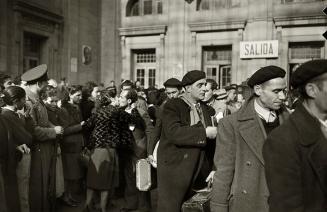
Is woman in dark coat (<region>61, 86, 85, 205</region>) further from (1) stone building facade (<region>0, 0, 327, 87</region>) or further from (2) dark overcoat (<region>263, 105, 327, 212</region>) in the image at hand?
(1) stone building facade (<region>0, 0, 327, 87</region>)

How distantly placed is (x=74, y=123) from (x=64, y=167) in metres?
0.83

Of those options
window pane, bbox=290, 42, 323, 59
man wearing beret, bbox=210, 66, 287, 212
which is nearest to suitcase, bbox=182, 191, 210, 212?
man wearing beret, bbox=210, 66, 287, 212

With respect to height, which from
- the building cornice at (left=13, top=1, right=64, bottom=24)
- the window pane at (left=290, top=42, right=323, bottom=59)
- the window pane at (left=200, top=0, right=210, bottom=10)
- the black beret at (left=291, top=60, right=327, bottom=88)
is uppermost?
the window pane at (left=200, top=0, right=210, bottom=10)

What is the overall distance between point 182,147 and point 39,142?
2.40 meters

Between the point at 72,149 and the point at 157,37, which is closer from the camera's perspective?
the point at 72,149

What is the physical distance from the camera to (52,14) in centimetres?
1838

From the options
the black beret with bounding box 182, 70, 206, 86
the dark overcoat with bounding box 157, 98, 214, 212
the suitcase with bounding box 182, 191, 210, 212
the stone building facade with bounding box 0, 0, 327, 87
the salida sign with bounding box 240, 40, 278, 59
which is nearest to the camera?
the suitcase with bounding box 182, 191, 210, 212

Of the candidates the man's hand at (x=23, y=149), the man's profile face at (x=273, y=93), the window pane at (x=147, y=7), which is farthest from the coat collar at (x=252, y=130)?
the window pane at (x=147, y=7)

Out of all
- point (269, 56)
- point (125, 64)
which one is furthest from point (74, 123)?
point (125, 64)

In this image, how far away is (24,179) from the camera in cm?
534

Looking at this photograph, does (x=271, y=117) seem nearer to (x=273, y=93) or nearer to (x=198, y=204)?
(x=273, y=93)

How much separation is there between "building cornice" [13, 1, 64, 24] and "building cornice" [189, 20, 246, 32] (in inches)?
265

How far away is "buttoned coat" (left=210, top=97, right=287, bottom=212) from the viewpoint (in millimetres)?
3020

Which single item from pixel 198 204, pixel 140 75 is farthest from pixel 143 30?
pixel 198 204
